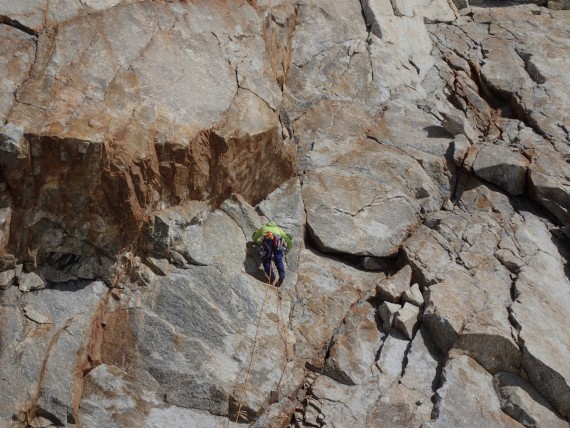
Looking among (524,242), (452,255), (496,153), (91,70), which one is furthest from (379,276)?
(91,70)

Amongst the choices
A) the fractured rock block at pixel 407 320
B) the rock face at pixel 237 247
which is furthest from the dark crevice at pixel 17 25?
the fractured rock block at pixel 407 320

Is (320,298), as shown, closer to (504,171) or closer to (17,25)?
(504,171)

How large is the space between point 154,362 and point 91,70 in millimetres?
4715

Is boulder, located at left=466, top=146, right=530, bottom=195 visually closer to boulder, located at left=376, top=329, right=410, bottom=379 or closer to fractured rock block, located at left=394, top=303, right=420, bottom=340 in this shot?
fractured rock block, located at left=394, top=303, right=420, bottom=340

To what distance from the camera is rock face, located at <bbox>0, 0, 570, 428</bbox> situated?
11484 mm

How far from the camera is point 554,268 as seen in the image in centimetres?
1471

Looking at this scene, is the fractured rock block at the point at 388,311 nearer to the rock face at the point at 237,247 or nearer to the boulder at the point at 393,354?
the rock face at the point at 237,247

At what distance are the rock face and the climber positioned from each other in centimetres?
25

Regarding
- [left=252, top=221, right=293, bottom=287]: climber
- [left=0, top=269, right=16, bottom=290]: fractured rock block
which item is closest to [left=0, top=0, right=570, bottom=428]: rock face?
[left=0, top=269, right=16, bottom=290]: fractured rock block

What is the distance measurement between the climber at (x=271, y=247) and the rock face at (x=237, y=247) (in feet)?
0.81

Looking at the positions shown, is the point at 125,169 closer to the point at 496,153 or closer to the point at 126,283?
the point at 126,283

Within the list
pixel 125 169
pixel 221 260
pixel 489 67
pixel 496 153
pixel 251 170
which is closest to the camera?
pixel 125 169

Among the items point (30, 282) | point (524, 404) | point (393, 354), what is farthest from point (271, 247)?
point (524, 404)

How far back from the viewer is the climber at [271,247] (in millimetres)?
13211
